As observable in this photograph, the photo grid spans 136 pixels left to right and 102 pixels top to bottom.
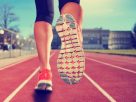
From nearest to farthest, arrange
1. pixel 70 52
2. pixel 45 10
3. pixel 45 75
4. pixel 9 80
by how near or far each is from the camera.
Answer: pixel 70 52, pixel 45 10, pixel 45 75, pixel 9 80

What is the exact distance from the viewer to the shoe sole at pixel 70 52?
3129mm

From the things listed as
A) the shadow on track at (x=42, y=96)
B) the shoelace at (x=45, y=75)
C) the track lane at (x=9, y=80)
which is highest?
the shoelace at (x=45, y=75)

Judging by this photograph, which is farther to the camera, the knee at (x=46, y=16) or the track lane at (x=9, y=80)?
the track lane at (x=9, y=80)

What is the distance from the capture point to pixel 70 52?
3.16 m

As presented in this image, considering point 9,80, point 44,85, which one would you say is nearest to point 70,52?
point 44,85

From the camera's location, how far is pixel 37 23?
12.7 ft

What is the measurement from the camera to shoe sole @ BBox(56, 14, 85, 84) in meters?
3.13

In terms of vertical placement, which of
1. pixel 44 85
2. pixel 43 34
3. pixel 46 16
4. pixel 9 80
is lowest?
pixel 9 80

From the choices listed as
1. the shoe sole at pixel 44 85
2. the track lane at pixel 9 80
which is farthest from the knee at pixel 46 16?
the track lane at pixel 9 80

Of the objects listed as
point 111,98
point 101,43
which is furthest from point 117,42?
point 111,98

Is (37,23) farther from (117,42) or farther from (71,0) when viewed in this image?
(117,42)

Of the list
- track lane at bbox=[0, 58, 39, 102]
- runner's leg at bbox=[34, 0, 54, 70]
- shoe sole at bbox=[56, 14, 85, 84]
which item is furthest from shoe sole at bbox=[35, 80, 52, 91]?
shoe sole at bbox=[56, 14, 85, 84]

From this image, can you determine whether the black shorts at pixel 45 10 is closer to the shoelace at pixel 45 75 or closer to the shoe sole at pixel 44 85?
the shoelace at pixel 45 75

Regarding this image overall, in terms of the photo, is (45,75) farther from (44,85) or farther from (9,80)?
(9,80)
